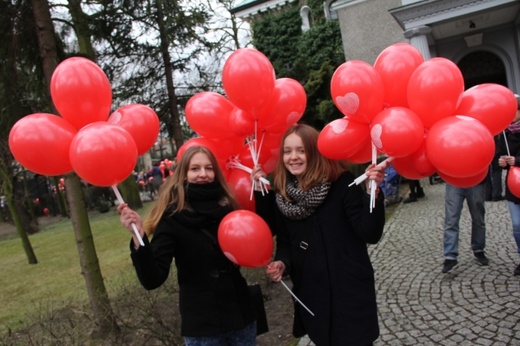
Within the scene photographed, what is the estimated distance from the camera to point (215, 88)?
1205cm

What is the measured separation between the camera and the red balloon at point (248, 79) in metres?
2.43

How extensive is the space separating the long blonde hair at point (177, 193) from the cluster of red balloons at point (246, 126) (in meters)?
0.21

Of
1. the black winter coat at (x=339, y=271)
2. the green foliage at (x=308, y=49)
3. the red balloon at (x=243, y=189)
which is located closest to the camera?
the black winter coat at (x=339, y=271)

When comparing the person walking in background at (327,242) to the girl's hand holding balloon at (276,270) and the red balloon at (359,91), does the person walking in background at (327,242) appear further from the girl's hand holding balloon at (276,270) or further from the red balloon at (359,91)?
the red balloon at (359,91)

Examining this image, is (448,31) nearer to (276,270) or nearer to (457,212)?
(457,212)

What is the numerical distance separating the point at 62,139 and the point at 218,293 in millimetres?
1160

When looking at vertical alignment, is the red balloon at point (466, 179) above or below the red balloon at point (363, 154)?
below

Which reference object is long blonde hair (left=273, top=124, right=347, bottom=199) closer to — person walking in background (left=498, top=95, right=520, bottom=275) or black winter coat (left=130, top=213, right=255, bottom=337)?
black winter coat (left=130, top=213, right=255, bottom=337)

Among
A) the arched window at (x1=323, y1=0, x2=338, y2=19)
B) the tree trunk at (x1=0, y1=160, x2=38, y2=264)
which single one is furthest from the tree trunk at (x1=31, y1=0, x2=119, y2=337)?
the arched window at (x1=323, y1=0, x2=338, y2=19)

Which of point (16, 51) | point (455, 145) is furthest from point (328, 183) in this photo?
point (16, 51)

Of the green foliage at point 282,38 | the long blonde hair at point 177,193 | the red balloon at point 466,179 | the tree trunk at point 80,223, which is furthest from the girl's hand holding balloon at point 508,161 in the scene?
the green foliage at point 282,38

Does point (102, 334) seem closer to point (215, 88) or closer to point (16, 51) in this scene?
point (16, 51)

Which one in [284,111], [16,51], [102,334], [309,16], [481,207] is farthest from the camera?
[309,16]

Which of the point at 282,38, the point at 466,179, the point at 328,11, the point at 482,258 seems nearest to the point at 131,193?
the point at 282,38
